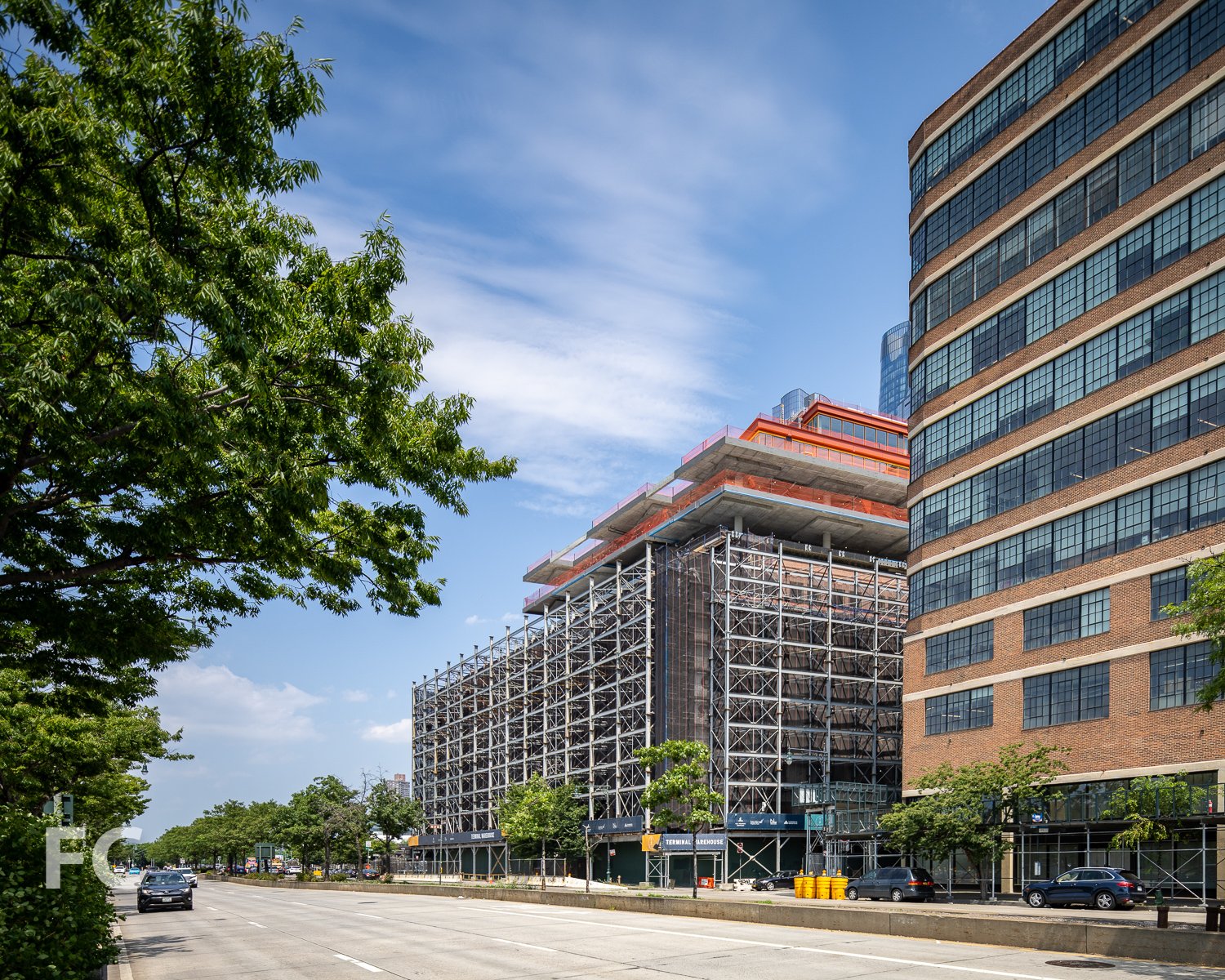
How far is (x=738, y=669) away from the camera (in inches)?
2638

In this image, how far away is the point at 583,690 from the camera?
8062 centimetres

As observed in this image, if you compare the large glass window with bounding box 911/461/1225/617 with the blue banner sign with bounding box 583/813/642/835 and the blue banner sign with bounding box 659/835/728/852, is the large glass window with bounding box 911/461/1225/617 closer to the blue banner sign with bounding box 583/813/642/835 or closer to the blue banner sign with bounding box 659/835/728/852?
the blue banner sign with bounding box 659/835/728/852

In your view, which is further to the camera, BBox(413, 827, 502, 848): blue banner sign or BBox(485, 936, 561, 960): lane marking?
BBox(413, 827, 502, 848): blue banner sign

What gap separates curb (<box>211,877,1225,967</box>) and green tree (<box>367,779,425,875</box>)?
56194mm

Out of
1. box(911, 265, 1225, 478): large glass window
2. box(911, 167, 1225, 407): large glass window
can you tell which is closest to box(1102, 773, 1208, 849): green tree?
box(911, 265, 1225, 478): large glass window

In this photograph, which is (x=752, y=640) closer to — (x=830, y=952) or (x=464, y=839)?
(x=464, y=839)

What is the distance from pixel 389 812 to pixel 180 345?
8339cm

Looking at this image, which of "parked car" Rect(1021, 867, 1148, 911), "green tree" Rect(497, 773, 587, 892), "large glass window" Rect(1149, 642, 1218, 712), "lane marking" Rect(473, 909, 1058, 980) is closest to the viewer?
"lane marking" Rect(473, 909, 1058, 980)

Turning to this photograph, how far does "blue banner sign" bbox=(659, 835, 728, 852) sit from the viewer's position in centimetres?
3872

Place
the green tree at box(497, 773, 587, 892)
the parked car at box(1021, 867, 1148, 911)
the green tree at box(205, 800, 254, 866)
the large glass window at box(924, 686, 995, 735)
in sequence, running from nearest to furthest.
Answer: the parked car at box(1021, 867, 1148, 911)
the large glass window at box(924, 686, 995, 735)
the green tree at box(497, 773, 587, 892)
the green tree at box(205, 800, 254, 866)

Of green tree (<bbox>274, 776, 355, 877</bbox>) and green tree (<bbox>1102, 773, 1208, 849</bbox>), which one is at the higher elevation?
green tree (<bbox>1102, 773, 1208, 849</bbox>)

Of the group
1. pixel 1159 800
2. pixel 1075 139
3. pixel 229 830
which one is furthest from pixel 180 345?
pixel 229 830

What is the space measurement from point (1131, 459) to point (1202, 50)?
15.6 meters

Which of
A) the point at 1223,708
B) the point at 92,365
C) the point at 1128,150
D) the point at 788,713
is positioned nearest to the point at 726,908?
the point at 1223,708
